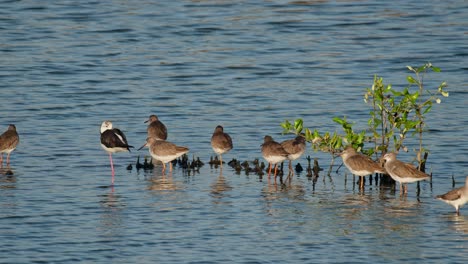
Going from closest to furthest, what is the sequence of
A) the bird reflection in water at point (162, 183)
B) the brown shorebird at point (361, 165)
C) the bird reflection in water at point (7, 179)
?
the brown shorebird at point (361, 165), the bird reflection in water at point (162, 183), the bird reflection in water at point (7, 179)

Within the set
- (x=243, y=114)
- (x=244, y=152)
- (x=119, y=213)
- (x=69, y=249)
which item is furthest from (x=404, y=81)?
(x=69, y=249)

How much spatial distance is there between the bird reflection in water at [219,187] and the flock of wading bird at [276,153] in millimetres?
939

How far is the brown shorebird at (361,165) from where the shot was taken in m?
18.7

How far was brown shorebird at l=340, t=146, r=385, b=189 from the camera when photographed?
18703 millimetres

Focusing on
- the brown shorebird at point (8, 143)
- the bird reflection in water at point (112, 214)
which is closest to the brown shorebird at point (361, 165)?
the bird reflection in water at point (112, 214)

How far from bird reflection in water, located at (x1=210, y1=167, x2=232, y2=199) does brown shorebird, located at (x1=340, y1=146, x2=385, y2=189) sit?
7.17 feet

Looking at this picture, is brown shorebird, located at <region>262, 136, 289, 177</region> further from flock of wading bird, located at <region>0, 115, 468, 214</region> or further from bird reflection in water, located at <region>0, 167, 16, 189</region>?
bird reflection in water, located at <region>0, 167, 16, 189</region>

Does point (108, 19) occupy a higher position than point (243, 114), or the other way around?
point (108, 19)

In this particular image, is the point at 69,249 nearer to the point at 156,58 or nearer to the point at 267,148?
the point at 267,148

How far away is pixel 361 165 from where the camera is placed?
18734 mm

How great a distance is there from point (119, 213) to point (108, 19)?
23.6 m

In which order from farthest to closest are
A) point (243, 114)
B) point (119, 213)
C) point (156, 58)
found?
1. point (156, 58)
2. point (243, 114)
3. point (119, 213)

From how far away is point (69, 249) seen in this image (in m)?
15.4

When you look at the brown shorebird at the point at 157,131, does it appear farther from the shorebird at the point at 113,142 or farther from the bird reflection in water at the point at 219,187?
the bird reflection in water at the point at 219,187
